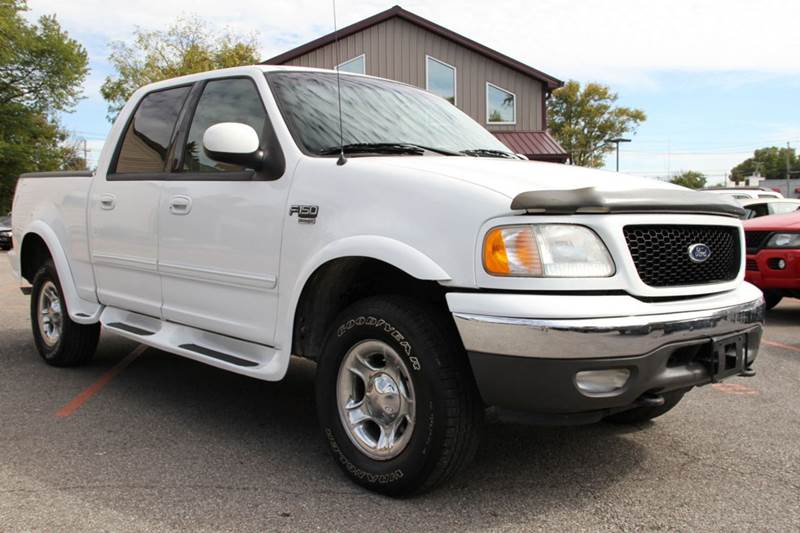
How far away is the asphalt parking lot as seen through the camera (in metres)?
2.95

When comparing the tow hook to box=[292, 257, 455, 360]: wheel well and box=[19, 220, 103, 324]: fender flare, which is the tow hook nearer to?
box=[292, 257, 455, 360]: wheel well

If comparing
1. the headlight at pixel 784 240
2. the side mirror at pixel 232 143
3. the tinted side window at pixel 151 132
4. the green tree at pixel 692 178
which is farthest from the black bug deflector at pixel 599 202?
the green tree at pixel 692 178

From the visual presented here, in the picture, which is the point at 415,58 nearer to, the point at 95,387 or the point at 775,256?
the point at 775,256

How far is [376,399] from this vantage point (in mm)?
3203

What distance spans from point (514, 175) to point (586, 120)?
60.2 metres

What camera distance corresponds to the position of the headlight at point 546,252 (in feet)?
9.05

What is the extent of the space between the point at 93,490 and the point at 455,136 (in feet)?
8.50

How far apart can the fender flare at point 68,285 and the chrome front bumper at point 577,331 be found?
10.8 ft

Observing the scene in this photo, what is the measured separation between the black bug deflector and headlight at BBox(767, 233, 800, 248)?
5.63m

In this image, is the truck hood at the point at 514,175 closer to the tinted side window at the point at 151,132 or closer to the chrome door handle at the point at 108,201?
the tinted side window at the point at 151,132

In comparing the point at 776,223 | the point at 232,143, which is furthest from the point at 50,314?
the point at 776,223

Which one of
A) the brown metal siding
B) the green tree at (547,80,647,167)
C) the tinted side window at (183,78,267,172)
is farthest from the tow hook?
the green tree at (547,80,647,167)

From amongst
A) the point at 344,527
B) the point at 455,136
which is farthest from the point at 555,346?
the point at 455,136

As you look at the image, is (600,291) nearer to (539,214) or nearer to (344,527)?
(539,214)
